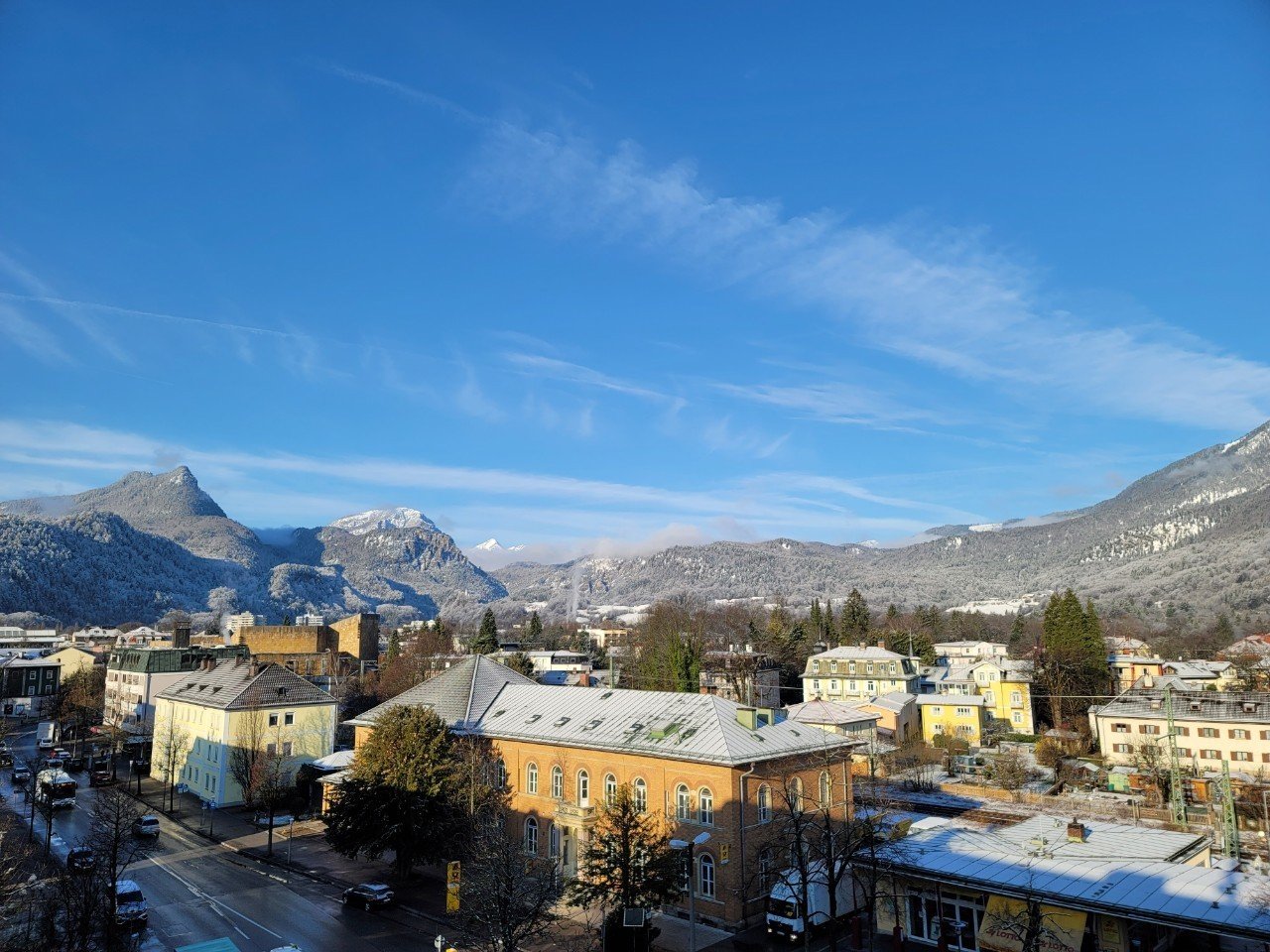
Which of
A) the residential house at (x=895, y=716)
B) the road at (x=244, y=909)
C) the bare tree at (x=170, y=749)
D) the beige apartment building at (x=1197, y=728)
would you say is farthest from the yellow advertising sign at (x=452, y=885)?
the residential house at (x=895, y=716)

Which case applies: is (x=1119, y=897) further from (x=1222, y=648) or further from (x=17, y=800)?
(x=1222, y=648)

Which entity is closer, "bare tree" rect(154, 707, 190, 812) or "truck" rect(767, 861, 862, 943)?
"truck" rect(767, 861, 862, 943)

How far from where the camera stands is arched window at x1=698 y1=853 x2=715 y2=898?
3325 cm

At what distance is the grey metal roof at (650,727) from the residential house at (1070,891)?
243 inches

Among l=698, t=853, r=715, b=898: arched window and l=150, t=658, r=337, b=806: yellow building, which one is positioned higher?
l=150, t=658, r=337, b=806: yellow building

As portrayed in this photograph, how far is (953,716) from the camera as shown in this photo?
82062 millimetres

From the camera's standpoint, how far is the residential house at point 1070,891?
2534 cm

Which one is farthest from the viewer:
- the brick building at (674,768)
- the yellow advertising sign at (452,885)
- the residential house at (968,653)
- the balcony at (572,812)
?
the residential house at (968,653)

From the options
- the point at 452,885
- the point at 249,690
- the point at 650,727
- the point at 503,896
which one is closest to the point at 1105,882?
the point at 650,727

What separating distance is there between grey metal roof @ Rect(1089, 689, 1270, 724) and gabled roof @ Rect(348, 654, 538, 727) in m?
47.0

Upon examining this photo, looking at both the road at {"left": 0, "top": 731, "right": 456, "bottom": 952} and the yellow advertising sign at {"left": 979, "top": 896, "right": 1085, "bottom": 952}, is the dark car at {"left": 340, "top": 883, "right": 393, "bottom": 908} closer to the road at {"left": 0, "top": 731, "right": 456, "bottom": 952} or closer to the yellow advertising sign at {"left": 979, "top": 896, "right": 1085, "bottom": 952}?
the road at {"left": 0, "top": 731, "right": 456, "bottom": 952}

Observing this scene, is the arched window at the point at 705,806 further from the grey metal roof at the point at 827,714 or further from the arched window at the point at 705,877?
the grey metal roof at the point at 827,714

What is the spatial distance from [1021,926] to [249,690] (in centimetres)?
4758

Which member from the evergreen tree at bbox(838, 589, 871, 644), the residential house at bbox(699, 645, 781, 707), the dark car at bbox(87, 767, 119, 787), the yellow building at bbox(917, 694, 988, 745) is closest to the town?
the dark car at bbox(87, 767, 119, 787)
